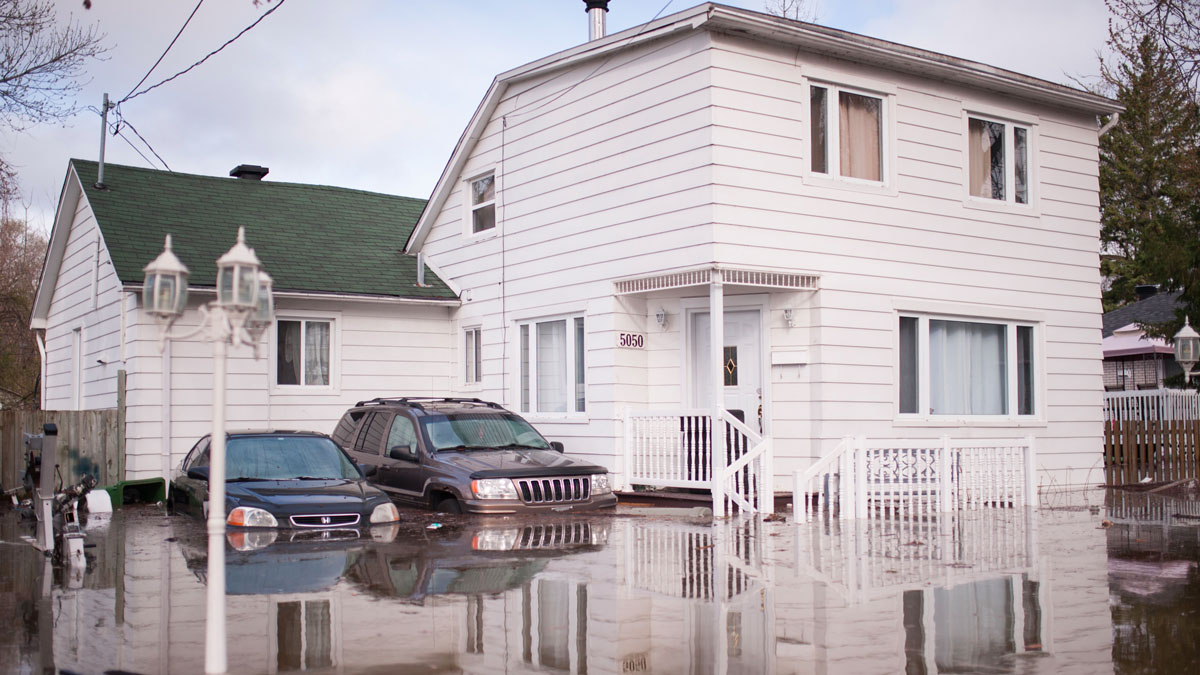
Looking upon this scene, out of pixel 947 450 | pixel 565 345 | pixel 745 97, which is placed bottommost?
pixel 947 450

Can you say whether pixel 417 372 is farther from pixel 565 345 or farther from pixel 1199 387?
pixel 1199 387

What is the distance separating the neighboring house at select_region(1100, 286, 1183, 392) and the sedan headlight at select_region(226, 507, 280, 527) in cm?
2272

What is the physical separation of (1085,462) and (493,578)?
12119mm

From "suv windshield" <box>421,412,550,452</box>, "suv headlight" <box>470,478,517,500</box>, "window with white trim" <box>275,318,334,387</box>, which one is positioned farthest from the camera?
"window with white trim" <box>275,318,334,387</box>

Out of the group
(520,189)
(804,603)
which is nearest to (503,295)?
(520,189)

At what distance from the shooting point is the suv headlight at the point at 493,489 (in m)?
12.8

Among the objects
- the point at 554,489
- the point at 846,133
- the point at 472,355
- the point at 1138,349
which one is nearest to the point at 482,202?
the point at 472,355

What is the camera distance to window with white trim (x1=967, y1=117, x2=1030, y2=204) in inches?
680

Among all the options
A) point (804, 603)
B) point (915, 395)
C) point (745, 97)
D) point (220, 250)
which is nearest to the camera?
point (804, 603)

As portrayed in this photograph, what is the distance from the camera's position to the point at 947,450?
46.4 ft

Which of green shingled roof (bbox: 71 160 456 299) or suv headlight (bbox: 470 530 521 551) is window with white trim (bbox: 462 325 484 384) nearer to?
green shingled roof (bbox: 71 160 456 299)

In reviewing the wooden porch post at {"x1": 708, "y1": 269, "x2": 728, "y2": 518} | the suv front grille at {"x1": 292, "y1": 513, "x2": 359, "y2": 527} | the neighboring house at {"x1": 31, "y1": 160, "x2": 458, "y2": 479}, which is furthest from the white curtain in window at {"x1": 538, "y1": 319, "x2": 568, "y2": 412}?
the suv front grille at {"x1": 292, "y1": 513, "x2": 359, "y2": 527}

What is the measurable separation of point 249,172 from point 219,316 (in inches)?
725

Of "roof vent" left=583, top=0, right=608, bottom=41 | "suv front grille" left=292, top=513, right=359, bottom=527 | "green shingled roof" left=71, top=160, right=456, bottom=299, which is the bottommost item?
"suv front grille" left=292, top=513, right=359, bottom=527
